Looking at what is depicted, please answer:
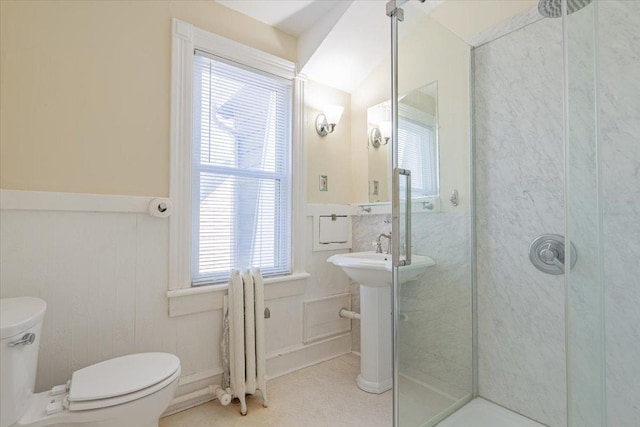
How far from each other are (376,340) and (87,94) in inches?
84.5

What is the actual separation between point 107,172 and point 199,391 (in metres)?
1.34

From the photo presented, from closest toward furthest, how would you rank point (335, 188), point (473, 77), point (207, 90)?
1. point (473, 77)
2. point (207, 90)
3. point (335, 188)

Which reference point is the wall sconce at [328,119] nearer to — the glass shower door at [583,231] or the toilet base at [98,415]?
the glass shower door at [583,231]

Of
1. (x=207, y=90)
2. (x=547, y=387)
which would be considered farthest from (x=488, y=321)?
(x=207, y=90)

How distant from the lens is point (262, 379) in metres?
1.89

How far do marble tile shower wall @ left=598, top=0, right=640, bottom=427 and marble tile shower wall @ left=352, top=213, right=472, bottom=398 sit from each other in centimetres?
56

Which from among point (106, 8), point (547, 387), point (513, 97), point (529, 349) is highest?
point (106, 8)

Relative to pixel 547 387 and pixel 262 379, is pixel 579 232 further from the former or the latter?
pixel 262 379

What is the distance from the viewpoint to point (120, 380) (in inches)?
51.4

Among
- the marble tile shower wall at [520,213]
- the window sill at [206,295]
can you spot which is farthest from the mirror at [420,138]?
the window sill at [206,295]

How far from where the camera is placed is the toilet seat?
47.4 inches

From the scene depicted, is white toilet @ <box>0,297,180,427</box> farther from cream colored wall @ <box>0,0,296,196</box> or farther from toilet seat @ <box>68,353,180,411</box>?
cream colored wall @ <box>0,0,296,196</box>

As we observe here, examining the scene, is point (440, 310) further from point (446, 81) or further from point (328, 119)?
point (328, 119)

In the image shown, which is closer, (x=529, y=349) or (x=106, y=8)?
(x=529, y=349)
